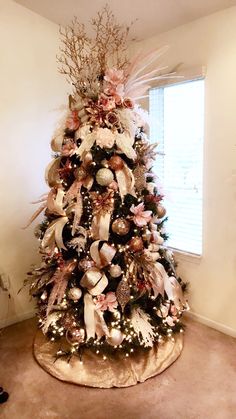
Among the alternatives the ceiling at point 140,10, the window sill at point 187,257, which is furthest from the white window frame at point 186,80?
the ceiling at point 140,10

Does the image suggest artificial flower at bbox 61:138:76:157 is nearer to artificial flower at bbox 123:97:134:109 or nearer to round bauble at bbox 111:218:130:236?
artificial flower at bbox 123:97:134:109

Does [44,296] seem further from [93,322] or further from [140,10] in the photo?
[140,10]

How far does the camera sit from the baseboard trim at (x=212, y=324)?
2424 millimetres

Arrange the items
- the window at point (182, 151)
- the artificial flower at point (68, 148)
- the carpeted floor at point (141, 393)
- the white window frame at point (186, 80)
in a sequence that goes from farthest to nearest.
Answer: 1. the window at point (182, 151)
2. the white window frame at point (186, 80)
3. the artificial flower at point (68, 148)
4. the carpeted floor at point (141, 393)

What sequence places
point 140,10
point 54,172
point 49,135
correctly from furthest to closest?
point 49,135
point 140,10
point 54,172

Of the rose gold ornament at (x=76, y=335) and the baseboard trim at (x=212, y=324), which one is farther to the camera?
the baseboard trim at (x=212, y=324)

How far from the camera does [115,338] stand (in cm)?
195

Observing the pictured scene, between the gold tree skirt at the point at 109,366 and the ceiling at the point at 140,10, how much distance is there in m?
2.36

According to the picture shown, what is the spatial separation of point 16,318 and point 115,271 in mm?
1268

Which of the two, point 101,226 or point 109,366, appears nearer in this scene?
point 101,226

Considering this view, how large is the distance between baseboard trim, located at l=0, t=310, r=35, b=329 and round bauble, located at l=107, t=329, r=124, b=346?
3.55ft

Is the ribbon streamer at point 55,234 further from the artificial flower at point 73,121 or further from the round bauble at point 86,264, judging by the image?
the artificial flower at point 73,121

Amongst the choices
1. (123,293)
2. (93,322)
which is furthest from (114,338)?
(123,293)

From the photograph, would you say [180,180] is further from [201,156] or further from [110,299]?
[110,299]
